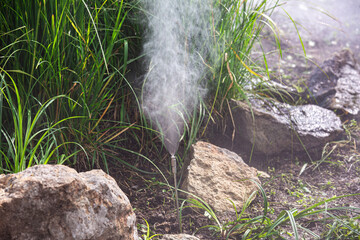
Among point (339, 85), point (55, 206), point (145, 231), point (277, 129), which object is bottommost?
point (145, 231)

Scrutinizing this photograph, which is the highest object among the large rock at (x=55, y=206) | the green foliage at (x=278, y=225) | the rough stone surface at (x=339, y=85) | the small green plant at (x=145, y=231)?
the large rock at (x=55, y=206)

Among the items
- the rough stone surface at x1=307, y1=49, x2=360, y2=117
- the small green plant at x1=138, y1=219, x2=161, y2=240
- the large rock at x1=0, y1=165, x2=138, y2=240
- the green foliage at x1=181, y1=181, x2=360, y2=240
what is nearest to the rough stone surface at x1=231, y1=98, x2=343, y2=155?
the rough stone surface at x1=307, y1=49, x2=360, y2=117

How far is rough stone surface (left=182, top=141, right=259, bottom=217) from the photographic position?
2.05m

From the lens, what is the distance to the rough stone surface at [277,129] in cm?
264

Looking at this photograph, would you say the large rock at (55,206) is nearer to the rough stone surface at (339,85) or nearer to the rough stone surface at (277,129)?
the rough stone surface at (277,129)

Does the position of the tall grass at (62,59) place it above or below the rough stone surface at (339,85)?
above

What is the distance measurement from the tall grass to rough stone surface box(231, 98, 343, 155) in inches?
37.0

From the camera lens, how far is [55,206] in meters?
1.28

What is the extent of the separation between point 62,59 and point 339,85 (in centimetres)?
252

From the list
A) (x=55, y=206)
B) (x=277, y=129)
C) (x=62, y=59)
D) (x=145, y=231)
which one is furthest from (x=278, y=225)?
(x=62, y=59)

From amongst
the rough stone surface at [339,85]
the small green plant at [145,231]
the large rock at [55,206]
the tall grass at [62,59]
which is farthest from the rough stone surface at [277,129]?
the large rock at [55,206]

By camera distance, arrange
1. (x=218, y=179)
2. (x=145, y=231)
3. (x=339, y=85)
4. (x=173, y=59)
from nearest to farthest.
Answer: (x=145, y=231) < (x=218, y=179) < (x=173, y=59) < (x=339, y=85)

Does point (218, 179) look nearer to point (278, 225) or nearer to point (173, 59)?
point (278, 225)

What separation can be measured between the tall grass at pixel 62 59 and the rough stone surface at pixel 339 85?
183 cm
